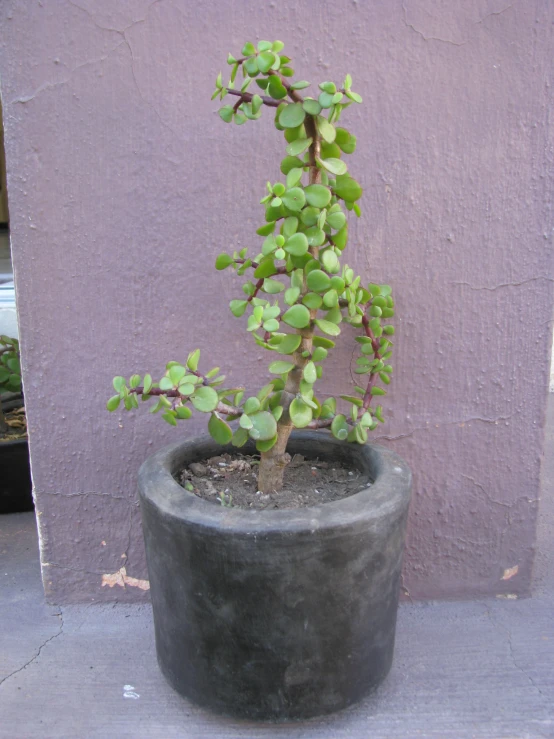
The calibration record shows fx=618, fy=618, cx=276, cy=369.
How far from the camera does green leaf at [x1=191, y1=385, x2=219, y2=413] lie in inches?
43.7

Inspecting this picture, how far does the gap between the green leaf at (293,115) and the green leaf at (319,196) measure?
111 mm

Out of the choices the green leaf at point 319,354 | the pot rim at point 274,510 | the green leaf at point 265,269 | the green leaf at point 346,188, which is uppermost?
the green leaf at point 346,188

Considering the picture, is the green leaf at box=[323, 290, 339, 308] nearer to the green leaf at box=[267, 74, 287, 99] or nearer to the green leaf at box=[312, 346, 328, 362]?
the green leaf at box=[312, 346, 328, 362]

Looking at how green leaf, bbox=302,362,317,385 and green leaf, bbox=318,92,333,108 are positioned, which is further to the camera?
green leaf, bbox=302,362,317,385

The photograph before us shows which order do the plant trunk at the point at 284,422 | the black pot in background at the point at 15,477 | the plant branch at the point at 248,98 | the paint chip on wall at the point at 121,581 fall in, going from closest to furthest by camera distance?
the plant branch at the point at 248,98
the plant trunk at the point at 284,422
the paint chip on wall at the point at 121,581
the black pot in background at the point at 15,477

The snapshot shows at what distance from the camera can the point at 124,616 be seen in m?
1.64

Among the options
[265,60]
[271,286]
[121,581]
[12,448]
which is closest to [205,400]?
[271,286]

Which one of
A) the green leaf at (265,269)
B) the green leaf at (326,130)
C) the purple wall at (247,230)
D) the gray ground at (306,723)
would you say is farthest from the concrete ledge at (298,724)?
the green leaf at (326,130)

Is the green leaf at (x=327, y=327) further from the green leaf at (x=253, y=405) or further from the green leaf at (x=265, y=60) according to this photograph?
the green leaf at (x=265, y=60)

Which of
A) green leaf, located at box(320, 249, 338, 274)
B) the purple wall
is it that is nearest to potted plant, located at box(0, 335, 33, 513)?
the purple wall

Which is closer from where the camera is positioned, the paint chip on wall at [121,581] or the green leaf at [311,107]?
the green leaf at [311,107]

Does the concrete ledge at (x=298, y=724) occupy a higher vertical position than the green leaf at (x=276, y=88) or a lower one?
lower

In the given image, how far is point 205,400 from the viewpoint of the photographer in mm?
1114

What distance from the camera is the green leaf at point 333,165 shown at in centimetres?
111
